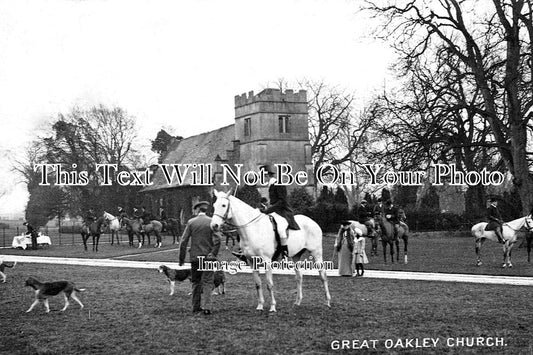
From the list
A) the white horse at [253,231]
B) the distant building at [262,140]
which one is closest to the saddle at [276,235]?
the white horse at [253,231]

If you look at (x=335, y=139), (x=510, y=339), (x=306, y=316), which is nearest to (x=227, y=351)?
(x=306, y=316)

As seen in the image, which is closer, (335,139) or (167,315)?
(167,315)

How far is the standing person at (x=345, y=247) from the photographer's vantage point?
719 inches

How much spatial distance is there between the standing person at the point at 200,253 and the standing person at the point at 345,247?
7188 mm

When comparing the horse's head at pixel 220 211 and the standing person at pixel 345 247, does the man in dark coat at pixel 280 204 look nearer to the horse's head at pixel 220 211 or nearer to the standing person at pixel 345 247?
the horse's head at pixel 220 211

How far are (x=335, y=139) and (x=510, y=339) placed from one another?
137ft

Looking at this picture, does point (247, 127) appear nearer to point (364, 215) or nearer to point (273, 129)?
point (273, 129)

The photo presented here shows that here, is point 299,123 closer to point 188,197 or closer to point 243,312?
point 188,197

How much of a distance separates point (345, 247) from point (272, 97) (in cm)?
2742

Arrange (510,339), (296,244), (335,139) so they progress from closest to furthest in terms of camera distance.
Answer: (510,339) < (296,244) < (335,139)

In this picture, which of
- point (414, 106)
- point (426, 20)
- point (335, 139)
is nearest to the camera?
point (414, 106)

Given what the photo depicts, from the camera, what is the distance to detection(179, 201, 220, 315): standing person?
11547 mm

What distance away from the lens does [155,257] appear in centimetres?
2769

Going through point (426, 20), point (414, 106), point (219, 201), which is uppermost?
point (426, 20)
